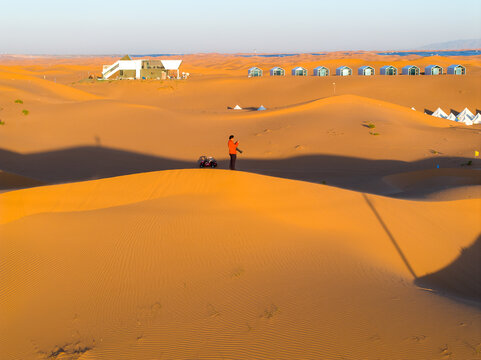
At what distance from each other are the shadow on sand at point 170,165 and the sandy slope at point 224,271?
8.91m

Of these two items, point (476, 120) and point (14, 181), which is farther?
point (476, 120)

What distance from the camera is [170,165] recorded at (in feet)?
77.6

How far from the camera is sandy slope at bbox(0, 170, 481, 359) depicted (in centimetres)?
596

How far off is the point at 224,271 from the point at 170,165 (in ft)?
53.1

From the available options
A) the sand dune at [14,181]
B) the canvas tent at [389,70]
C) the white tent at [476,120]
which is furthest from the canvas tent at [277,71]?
the sand dune at [14,181]

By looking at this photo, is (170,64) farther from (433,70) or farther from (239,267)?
(239,267)

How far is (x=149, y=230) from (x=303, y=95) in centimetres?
4679

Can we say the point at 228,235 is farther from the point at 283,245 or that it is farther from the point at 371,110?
the point at 371,110

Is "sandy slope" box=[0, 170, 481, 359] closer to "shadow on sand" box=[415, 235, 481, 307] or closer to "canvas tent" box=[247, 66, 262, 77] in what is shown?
"shadow on sand" box=[415, 235, 481, 307]

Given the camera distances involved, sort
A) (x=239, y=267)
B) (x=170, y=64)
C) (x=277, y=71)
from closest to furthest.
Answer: (x=239, y=267)
(x=170, y=64)
(x=277, y=71)

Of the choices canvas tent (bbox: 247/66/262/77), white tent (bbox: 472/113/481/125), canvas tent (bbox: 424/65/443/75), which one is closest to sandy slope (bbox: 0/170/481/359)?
white tent (bbox: 472/113/481/125)

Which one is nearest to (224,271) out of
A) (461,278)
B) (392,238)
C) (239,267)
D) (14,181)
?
(239,267)

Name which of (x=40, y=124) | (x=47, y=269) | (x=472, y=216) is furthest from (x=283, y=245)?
(x=40, y=124)

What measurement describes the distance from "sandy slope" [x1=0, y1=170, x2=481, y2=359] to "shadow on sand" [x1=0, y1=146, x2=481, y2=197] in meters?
8.91
